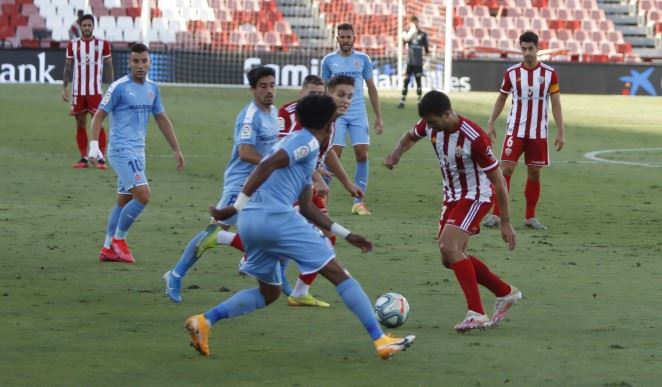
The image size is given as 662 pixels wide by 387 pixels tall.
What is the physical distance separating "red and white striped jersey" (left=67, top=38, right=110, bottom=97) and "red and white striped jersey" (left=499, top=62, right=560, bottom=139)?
780 cm

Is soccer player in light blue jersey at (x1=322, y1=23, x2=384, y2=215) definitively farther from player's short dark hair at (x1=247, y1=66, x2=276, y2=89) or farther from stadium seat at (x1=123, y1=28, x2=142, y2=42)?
stadium seat at (x1=123, y1=28, x2=142, y2=42)

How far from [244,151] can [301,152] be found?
227cm

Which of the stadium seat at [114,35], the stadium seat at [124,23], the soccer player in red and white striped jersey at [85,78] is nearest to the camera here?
the soccer player in red and white striped jersey at [85,78]

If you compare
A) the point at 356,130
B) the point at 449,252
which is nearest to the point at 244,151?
the point at 449,252

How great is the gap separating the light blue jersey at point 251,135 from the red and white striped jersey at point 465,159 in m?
1.21

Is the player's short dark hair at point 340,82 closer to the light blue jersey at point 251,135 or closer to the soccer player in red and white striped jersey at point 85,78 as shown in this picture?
the light blue jersey at point 251,135

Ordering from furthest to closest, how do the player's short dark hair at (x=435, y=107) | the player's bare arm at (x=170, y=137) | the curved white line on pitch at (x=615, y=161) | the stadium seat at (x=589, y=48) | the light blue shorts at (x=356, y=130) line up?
the stadium seat at (x=589, y=48) < the curved white line on pitch at (x=615, y=161) < the light blue shorts at (x=356, y=130) < the player's bare arm at (x=170, y=137) < the player's short dark hair at (x=435, y=107)

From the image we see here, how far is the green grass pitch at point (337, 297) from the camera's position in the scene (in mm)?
7258

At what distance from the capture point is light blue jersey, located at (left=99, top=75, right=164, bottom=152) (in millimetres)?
11555

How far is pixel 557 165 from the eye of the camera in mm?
20891

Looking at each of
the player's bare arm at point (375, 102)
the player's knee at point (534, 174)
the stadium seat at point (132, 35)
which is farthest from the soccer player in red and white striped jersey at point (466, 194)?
the stadium seat at point (132, 35)

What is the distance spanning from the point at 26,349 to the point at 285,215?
5.63 feet

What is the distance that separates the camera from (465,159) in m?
8.66

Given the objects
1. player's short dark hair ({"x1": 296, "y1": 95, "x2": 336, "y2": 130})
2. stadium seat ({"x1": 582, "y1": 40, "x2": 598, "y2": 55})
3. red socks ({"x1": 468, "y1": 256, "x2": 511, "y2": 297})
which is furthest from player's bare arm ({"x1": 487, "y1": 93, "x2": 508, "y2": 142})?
stadium seat ({"x1": 582, "y1": 40, "x2": 598, "y2": 55})
